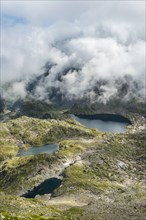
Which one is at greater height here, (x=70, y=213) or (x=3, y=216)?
(x=3, y=216)

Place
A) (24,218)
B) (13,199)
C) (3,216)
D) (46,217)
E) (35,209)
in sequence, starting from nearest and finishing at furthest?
1. (3,216)
2. (24,218)
3. (46,217)
4. (35,209)
5. (13,199)

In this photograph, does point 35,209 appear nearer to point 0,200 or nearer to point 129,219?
point 0,200

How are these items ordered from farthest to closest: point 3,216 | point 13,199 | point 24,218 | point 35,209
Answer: point 13,199 → point 35,209 → point 24,218 → point 3,216

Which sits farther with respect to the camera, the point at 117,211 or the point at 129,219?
the point at 117,211

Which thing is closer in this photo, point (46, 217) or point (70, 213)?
point (46, 217)

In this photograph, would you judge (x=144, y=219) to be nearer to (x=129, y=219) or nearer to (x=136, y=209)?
(x=129, y=219)

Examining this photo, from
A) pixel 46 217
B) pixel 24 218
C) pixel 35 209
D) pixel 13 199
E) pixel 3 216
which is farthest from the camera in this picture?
pixel 13 199

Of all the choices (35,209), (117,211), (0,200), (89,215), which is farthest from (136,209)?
(0,200)

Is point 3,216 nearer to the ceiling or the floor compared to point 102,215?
nearer to the ceiling

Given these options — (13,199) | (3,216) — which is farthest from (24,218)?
(13,199)
